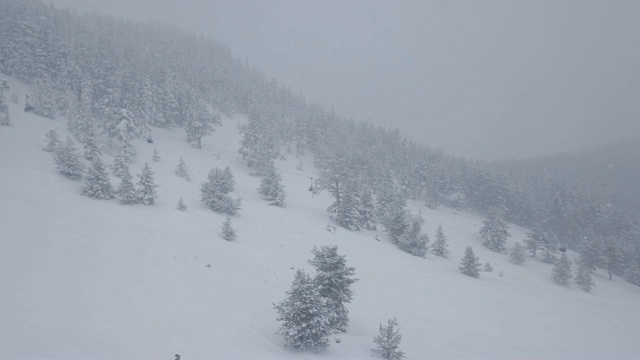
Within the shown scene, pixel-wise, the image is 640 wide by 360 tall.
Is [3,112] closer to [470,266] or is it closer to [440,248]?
[440,248]

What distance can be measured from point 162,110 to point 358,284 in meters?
67.6

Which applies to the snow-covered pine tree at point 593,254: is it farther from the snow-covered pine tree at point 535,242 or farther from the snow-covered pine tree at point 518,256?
the snow-covered pine tree at point 518,256

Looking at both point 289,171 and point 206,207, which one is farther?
point 289,171

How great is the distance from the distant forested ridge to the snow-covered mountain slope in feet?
25.0

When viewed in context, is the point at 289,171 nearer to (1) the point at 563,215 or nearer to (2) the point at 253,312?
(2) the point at 253,312

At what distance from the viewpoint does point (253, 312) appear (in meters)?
21.1

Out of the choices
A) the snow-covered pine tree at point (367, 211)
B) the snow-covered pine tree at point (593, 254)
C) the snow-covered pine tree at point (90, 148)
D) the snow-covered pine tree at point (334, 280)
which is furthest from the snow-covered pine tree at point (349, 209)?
the snow-covered pine tree at point (593, 254)

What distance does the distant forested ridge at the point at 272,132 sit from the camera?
2290 inches

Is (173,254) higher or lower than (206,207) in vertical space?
lower

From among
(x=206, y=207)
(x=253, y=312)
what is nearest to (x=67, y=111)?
(x=206, y=207)

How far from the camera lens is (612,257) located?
58.2m

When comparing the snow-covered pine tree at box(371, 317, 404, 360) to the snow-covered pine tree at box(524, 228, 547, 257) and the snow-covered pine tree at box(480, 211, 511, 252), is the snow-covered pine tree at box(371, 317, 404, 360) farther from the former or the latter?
the snow-covered pine tree at box(524, 228, 547, 257)

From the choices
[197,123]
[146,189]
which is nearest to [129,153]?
[146,189]

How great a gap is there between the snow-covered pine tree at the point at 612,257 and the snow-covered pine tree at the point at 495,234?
15.4m
